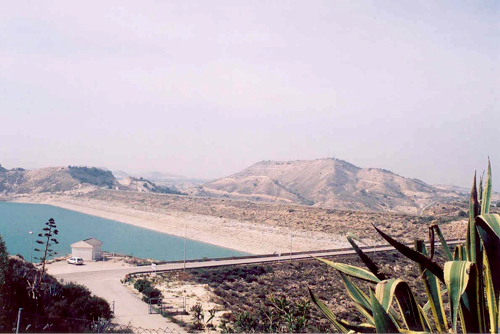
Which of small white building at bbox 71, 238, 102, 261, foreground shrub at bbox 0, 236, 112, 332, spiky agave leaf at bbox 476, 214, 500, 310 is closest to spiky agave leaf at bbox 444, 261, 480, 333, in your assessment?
spiky agave leaf at bbox 476, 214, 500, 310

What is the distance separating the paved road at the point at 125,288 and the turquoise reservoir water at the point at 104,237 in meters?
13.1

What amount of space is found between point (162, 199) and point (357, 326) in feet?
285

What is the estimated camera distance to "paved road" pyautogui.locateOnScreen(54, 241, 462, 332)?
16.2m

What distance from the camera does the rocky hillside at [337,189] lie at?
388 feet

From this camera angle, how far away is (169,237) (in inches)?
2397

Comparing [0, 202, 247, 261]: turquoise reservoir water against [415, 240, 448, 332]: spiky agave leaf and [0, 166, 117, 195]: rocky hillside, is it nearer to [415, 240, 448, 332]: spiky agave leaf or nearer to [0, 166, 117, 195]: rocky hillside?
[0, 166, 117, 195]: rocky hillside

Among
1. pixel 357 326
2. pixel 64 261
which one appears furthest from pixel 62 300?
pixel 64 261

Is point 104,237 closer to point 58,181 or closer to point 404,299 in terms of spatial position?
point 404,299

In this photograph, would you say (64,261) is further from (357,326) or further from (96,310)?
(357,326)

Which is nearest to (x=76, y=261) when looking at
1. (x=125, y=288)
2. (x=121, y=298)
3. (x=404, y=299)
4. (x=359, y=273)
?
(x=125, y=288)

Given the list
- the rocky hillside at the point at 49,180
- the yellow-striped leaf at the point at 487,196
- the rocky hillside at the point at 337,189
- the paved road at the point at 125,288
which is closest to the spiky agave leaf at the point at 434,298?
the yellow-striped leaf at the point at 487,196

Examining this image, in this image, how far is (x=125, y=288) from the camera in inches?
875

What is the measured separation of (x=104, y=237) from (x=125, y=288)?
3808cm

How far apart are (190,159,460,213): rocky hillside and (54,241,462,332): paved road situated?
73927mm
